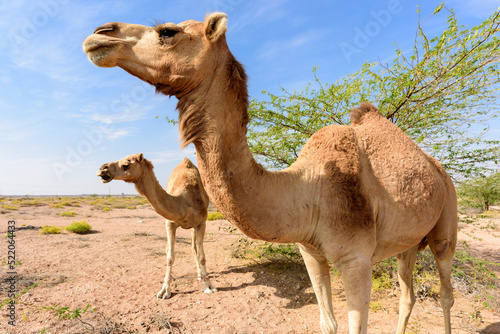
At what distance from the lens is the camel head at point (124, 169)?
4.66 metres

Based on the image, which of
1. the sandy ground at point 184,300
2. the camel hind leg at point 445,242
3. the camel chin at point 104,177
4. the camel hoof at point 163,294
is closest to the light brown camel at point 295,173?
the camel hind leg at point 445,242

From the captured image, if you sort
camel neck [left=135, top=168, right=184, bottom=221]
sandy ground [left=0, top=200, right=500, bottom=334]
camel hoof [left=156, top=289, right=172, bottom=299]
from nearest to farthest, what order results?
1. sandy ground [left=0, top=200, right=500, bottom=334]
2. camel neck [left=135, top=168, right=184, bottom=221]
3. camel hoof [left=156, top=289, right=172, bottom=299]

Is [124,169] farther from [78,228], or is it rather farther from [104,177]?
[78,228]

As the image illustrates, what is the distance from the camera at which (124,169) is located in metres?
4.85

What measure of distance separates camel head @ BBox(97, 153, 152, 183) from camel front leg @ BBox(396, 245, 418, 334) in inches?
→ 175

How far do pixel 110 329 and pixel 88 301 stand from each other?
1.44 metres

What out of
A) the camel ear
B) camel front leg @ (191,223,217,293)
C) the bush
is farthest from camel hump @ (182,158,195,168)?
the bush

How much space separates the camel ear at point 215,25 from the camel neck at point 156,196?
13.1ft

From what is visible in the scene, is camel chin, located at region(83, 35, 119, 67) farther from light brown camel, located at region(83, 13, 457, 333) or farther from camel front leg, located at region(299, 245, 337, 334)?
camel front leg, located at region(299, 245, 337, 334)

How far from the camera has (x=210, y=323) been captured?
4.54 meters

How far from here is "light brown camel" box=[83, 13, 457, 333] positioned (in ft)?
5.56

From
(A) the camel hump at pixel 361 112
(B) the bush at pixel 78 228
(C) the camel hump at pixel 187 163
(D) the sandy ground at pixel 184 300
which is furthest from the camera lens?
(B) the bush at pixel 78 228

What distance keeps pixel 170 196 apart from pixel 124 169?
1.16 m

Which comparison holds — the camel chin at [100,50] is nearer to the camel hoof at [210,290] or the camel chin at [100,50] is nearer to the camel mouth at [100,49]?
the camel mouth at [100,49]
